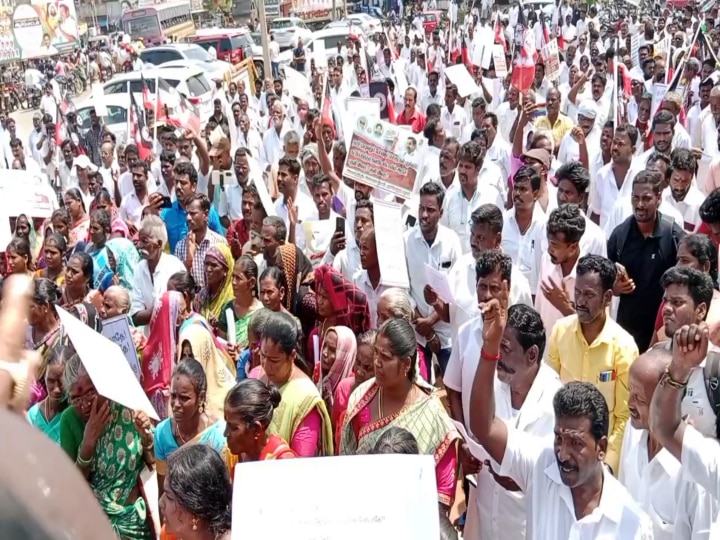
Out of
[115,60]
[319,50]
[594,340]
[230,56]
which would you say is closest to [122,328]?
[594,340]

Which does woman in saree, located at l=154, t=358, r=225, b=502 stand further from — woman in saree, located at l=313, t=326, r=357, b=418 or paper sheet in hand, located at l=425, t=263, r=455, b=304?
paper sheet in hand, located at l=425, t=263, r=455, b=304

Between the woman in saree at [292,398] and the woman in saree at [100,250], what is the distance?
7.06 ft

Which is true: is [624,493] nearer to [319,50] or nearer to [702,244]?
[702,244]

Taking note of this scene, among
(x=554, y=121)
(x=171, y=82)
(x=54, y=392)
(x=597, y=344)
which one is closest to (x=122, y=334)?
(x=54, y=392)

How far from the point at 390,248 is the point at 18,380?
326cm

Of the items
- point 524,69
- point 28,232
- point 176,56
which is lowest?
point 176,56

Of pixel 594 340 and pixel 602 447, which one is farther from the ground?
pixel 602 447

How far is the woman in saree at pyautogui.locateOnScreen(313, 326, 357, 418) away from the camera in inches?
156

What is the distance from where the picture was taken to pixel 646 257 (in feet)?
15.2

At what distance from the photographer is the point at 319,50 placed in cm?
1420

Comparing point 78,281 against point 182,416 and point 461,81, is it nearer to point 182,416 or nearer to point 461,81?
point 182,416

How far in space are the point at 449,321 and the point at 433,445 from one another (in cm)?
164

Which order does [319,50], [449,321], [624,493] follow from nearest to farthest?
[624,493]
[449,321]
[319,50]

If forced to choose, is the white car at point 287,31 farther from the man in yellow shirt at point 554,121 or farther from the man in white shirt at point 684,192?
the man in white shirt at point 684,192
